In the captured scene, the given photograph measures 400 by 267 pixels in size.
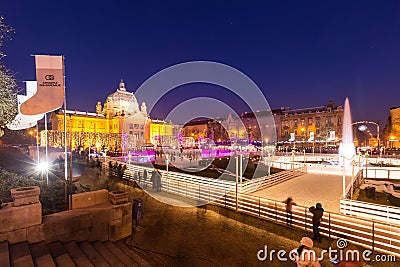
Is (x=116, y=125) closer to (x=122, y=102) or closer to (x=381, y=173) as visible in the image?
(x=122, y=102)

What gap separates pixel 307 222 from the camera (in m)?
9.80

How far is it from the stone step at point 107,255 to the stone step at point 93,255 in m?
0.12

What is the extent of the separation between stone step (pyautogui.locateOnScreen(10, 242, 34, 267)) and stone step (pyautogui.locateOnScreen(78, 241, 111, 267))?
5.05 ft

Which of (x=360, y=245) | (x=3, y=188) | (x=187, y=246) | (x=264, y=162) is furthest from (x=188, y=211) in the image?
(x=264, y=162)

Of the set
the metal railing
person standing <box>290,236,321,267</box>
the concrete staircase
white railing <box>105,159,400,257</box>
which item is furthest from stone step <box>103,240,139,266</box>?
the metal railing

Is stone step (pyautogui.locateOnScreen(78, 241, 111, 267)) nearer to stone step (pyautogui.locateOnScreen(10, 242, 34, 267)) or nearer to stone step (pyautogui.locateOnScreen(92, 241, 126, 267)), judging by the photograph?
stone step (pyautogui.locateOnScreen(92, 241, 126, 267))

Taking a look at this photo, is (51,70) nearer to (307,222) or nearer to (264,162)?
(307,222)

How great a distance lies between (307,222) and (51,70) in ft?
45.7

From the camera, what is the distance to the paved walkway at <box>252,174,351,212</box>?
13234 millimetres

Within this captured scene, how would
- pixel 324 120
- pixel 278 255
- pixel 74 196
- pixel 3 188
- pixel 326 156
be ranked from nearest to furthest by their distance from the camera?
pixel 278 255 < pixel 74 196 < pixel 3 188 < pixel 326 156 < pixel 324 120

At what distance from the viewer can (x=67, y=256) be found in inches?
265

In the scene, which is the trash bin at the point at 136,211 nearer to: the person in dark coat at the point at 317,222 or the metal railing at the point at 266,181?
the metal railing at the point at 266,181

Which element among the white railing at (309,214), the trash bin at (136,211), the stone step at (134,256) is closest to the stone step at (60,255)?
the stone step at (134,256)

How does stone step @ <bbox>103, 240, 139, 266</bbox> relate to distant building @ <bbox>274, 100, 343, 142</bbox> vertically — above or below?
below
